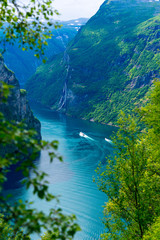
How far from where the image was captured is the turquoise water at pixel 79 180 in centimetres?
5950

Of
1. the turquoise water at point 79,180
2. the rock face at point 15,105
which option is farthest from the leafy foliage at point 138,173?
the rock face at point 15,105

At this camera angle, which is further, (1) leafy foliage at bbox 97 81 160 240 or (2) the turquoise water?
(2) the turquoise water

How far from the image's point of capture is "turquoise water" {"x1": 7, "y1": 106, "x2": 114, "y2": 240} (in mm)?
59500

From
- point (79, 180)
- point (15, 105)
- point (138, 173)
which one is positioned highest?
point (138, 173)

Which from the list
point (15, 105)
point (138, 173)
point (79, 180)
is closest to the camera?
point (138, 173)

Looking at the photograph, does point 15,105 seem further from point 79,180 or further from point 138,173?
point 138,173

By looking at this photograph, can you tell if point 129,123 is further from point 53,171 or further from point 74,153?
point 74,153

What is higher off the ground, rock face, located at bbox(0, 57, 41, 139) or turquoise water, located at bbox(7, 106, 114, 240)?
rock face, located at bbox(0, 57, 41, 139)

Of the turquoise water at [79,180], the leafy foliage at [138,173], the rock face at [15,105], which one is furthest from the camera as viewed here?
the rock face at [15,105]

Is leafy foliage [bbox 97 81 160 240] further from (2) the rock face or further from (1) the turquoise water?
(2) the rock face

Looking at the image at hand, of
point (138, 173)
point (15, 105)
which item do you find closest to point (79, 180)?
point (15, 105)

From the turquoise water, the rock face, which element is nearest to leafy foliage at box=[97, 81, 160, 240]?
the turquoise water

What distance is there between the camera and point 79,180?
8238cm

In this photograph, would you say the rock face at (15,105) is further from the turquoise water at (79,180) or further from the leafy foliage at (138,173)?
the leafy foliage at (138,173)
